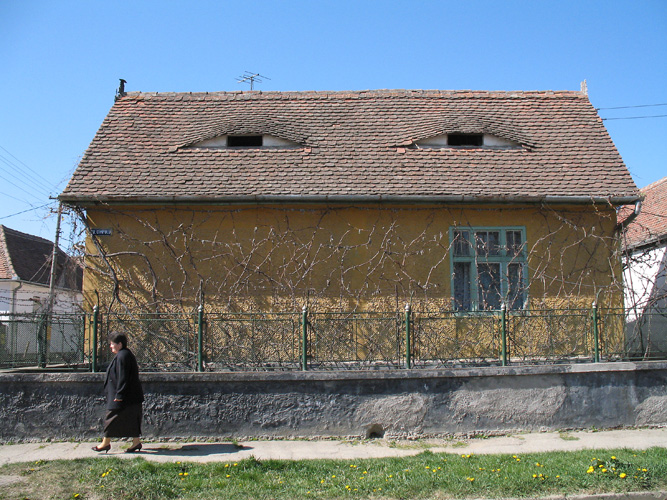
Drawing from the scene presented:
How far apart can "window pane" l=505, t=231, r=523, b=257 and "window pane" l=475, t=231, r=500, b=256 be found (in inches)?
7.2

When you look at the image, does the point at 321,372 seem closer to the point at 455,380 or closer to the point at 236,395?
the point at 236,395

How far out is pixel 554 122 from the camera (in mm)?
12148

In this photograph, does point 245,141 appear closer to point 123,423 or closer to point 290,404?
point 290,404

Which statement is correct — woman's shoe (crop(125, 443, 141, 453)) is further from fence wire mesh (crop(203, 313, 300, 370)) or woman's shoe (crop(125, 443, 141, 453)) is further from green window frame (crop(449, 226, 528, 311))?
green window frame (crop(449, 226, 528, 311))

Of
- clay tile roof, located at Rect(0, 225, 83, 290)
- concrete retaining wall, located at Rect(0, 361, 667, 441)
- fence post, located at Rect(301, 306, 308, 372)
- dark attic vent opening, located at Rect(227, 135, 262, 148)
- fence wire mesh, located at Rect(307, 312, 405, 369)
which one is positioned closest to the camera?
concrete retaining wall, located at Rect(0, 361, 667, 441)

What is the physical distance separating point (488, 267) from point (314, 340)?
3274mm

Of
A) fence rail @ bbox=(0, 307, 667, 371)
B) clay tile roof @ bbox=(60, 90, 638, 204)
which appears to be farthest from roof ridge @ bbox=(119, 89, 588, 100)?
fence rail @ bbox=(0, 307, 667, 371)

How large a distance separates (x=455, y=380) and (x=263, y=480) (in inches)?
127

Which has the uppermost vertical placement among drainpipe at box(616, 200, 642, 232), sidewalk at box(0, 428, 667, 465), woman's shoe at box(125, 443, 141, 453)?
drainpipe at box(616, 200, 642, 232)

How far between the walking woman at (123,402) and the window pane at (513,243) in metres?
6.27

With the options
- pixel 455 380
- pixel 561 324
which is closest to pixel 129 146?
pixel 455 380

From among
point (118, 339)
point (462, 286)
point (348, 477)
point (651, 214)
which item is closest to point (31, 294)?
point (118, 339)

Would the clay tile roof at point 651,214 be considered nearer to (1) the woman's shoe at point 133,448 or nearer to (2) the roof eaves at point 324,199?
(2) the roof eaves at point 324,199

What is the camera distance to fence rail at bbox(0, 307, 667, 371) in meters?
8.55
